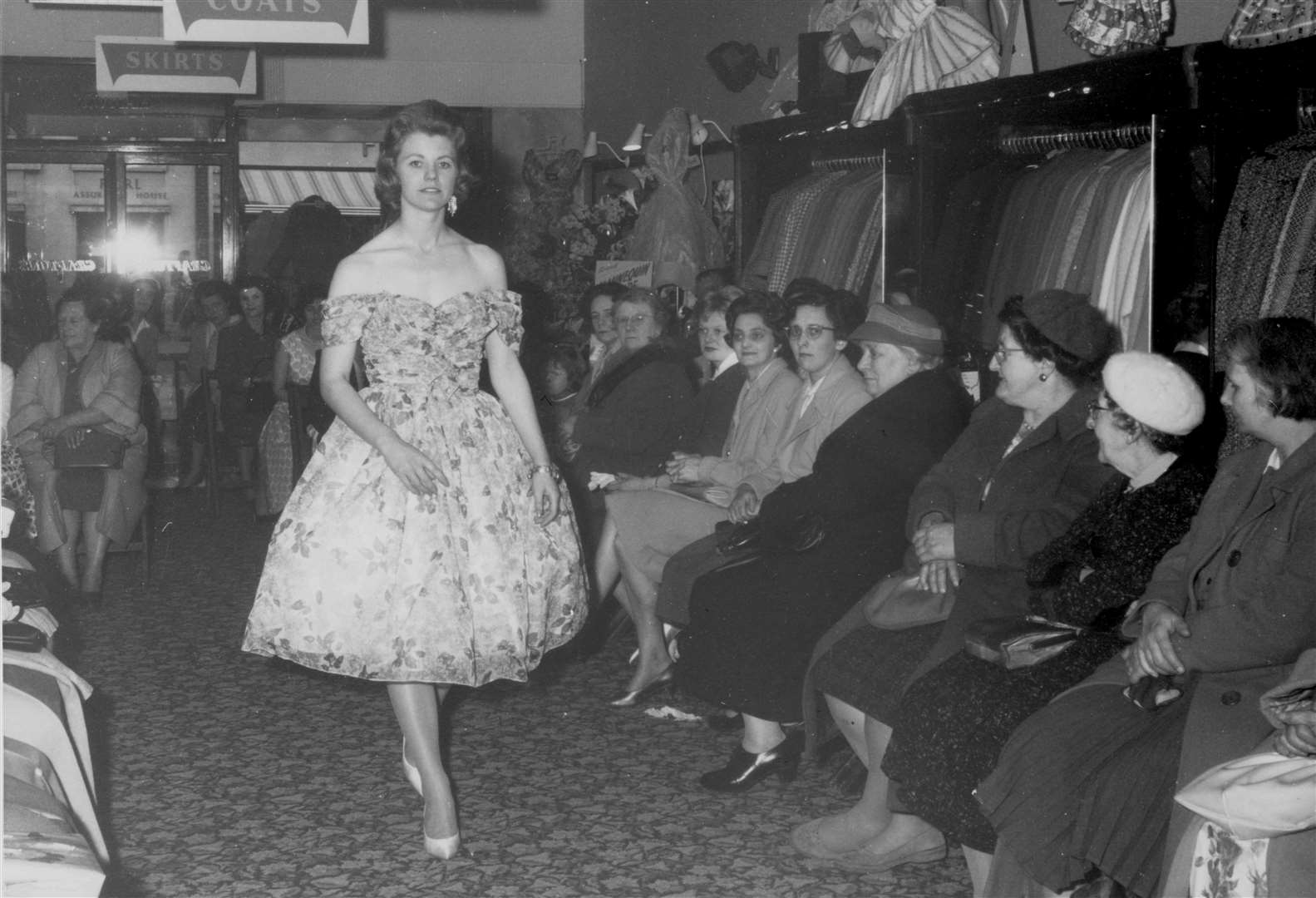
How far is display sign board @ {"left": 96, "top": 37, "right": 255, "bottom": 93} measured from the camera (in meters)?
6.93

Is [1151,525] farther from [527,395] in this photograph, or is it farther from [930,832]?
[527,395]

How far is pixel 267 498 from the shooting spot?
23.7ft

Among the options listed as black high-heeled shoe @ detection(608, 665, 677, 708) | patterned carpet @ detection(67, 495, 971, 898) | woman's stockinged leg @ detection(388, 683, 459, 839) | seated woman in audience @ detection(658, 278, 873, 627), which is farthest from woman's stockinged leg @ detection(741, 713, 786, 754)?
woman's stockinged leg @ detection(388, 683, 459, 839)

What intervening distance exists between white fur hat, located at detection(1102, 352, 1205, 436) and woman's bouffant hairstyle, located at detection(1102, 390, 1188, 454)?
13mm

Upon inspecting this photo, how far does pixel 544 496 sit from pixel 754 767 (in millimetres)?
861

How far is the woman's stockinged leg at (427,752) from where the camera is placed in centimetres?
298

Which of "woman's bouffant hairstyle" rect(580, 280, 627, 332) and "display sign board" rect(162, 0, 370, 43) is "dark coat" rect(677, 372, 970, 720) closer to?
"display sign board" rect(162, 0, 370, 43)

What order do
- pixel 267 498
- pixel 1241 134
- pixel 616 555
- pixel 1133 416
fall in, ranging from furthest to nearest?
pixel 267 498, pixel 616 555, pixel 1241 134, pixel 1133 416

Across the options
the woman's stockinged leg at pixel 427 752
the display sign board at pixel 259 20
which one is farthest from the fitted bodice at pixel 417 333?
the display sign board at pixel 259 20

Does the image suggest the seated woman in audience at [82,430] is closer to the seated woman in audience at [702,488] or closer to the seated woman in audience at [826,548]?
the seated woman in audience at [702,488]

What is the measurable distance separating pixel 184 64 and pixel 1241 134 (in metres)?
6.16

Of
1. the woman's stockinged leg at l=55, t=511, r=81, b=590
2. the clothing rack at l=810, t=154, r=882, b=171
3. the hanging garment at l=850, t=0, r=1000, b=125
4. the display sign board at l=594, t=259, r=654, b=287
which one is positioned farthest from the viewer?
the display sign board at l=594, t=259, r=654, b=287

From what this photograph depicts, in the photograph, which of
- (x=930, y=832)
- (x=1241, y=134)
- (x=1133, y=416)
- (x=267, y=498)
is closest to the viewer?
(x=1133, y=416)

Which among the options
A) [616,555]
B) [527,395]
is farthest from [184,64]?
[527,395]
